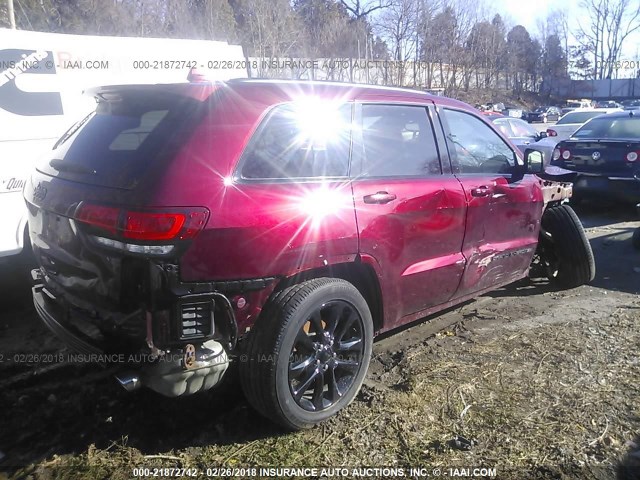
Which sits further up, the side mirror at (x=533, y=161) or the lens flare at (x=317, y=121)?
the lens flare at (x=317, y=121)

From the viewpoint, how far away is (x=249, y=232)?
2643 millimetres

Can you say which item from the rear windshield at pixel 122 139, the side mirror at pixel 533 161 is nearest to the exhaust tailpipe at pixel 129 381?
the rear windshield at pixel 122 139

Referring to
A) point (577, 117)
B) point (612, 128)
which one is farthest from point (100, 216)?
point (577, 117)

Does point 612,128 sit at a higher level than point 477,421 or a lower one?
higher

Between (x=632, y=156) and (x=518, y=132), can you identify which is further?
(x=518, y=132)

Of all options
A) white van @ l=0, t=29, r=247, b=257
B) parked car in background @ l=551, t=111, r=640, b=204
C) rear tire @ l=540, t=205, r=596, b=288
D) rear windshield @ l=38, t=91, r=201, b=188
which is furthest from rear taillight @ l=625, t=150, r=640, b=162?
rear windshield @ l=38, t=91, r=201, b=188

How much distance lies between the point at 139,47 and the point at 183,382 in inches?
174

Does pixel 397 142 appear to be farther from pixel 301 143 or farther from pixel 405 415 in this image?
pixel 405 415

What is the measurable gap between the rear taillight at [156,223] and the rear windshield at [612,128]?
7759 mm

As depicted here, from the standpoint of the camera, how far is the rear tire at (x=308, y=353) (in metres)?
2.78

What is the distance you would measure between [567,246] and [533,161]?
106cm

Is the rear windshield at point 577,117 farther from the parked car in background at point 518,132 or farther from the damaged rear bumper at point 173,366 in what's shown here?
the damaged rear bumper at point 173,366

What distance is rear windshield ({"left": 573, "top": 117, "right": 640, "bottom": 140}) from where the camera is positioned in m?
8.48

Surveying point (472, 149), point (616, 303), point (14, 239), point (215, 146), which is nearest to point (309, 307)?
point (215, 146)
